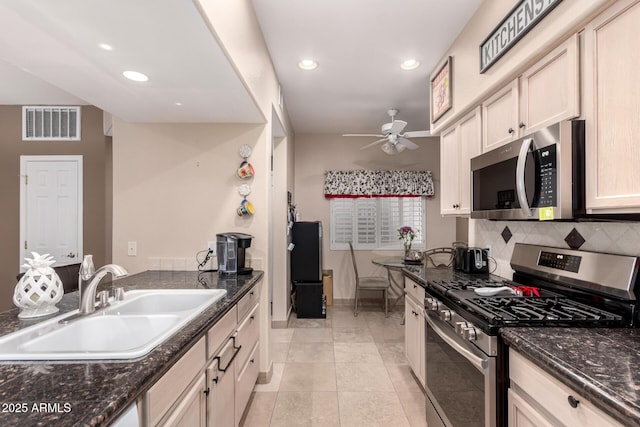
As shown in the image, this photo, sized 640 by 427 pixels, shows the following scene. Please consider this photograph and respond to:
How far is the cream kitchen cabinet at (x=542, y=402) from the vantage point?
0.86 meters

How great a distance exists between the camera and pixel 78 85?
1797mm

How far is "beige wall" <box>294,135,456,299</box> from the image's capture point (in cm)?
505

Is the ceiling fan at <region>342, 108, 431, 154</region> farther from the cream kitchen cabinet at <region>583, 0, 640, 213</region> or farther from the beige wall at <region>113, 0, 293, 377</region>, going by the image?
the cream kitchen cabinet at <region>583, 0, 640, 213</region>

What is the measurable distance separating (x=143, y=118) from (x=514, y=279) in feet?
9.34

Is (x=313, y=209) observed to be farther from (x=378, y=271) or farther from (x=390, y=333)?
(x=390, y=333)

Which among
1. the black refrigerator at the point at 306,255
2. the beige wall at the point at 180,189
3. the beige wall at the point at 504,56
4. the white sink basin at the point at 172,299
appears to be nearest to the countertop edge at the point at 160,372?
the white sink basin at the point at 172,299

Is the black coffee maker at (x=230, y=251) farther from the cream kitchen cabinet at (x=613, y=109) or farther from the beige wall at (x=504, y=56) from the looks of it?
the cream kitchen cabinet at (x=613, y=109)

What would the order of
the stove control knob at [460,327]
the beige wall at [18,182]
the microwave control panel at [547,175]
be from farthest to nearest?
the beige wall at [18,182]
the stove control knob at [460,327]
the microwave control panel at [547,175]

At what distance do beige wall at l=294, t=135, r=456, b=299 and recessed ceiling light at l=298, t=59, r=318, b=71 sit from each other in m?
2.22

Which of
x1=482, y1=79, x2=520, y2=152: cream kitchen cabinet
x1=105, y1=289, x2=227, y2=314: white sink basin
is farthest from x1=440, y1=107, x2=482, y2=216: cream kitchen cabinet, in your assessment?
x1=105, y1=289, x2=227, y2=314: white sink basin

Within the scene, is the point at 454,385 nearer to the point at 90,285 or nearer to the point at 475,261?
the point at 475,261

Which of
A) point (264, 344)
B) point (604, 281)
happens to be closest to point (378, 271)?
point (264, 344)

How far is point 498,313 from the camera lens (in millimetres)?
1343

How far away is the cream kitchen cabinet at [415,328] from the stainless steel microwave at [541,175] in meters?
0.82
